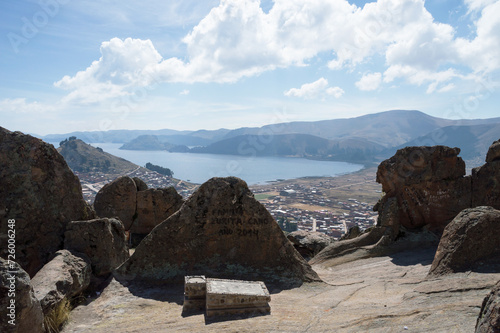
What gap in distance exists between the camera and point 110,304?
681 cm

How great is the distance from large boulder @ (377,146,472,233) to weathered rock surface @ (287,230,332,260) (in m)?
2.99

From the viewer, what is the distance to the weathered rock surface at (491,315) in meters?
3.11

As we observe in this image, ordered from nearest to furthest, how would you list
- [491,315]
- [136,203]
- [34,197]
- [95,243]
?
[491,315], [34,197], [95,243], [136,203]

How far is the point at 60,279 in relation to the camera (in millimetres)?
6148

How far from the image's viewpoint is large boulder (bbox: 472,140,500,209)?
12625 mm

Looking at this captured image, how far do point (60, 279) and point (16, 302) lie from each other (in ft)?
5.34

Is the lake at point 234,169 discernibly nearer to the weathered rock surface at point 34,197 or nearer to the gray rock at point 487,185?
the gray rock at point 487,185

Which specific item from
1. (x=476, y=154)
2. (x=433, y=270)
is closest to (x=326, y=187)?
(x=476, y=154)

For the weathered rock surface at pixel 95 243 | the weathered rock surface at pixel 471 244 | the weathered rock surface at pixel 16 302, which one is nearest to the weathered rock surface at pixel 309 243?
the weathered rock surface at pixel 471 244

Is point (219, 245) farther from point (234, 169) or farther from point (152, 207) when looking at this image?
point (234, 169)

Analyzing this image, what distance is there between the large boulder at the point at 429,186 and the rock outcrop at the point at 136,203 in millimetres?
8894

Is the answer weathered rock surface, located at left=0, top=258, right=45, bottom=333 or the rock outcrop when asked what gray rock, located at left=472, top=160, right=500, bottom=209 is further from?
weathered rock surface, located at left=0, top=258, right=45, bottom=333

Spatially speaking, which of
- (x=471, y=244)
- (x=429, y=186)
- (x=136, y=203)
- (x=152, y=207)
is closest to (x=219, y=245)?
(x=471, y=244)

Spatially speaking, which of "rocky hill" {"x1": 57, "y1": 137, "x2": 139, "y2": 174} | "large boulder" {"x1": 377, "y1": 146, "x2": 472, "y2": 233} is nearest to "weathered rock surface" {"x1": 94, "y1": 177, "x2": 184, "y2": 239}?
"large boulder" {"x1": 377, "y1": 146, "x2": 472, "y2": 233}
